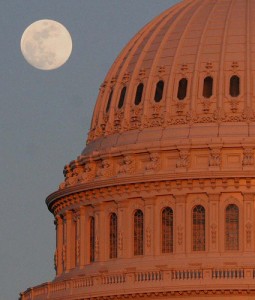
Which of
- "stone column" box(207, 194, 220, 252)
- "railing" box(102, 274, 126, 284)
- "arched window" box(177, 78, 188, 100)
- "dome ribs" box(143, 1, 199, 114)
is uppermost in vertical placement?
"dome ribs" box(143, 1, 199, 114)

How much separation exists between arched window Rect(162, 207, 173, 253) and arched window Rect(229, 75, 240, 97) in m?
8.16

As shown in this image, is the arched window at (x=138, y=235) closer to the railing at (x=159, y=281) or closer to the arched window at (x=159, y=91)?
the railing at (x=159, y=281)

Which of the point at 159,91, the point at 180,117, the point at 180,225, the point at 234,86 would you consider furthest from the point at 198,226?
the point at 159,91

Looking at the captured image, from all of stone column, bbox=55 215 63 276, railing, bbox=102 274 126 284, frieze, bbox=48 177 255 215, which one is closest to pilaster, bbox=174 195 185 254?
frieze, bbox=48 177 255 215

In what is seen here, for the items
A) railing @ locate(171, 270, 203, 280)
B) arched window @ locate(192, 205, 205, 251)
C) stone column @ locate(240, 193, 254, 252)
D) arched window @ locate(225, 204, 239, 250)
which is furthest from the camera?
arched window @ locate(192, 205, 205, 251)

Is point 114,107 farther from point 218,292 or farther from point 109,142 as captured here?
point 218,292

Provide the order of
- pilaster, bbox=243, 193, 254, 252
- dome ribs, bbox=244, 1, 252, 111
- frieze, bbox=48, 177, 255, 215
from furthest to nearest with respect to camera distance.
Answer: dome ribs, bbox=244, 1, 252, 111, frieze, bbox=48, 177, 255, 215, pilaster, bbox=243, 193, 254, 252

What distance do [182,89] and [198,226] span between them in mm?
9102

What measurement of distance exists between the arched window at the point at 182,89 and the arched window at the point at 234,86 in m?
2.64

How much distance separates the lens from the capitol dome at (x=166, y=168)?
546 feet

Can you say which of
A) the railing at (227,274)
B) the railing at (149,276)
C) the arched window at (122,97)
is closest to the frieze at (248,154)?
the railing at (227,274)

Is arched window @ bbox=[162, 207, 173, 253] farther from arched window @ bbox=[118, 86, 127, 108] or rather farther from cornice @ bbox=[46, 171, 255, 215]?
arched window @ bbox=[118, 86, 127, 108]

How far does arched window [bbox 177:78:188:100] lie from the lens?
17184cm

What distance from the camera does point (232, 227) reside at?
6580 inches
